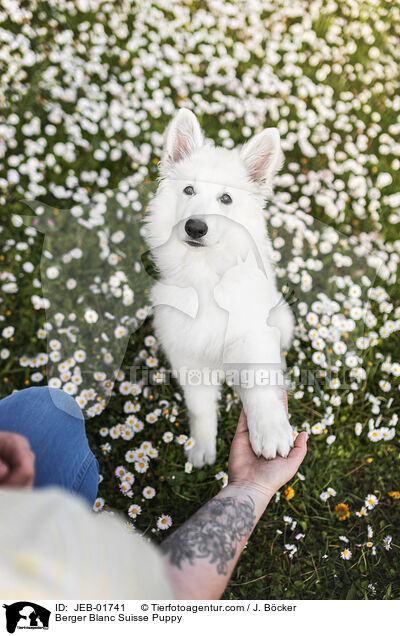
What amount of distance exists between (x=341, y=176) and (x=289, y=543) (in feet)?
8.94

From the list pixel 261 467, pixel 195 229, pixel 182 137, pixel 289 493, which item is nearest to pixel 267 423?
pixel 261 467

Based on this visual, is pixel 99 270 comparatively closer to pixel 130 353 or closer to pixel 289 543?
pixel 130 353

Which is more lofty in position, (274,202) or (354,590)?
(274,202)

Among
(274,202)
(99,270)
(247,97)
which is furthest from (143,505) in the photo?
(247,97)

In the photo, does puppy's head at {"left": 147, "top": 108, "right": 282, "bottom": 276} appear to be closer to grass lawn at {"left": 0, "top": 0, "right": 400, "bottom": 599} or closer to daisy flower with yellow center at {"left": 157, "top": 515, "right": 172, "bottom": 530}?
grass lawn at {"left": 0, "top": 0, "right": 400, "bottom": 599}

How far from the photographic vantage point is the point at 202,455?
2.46 m

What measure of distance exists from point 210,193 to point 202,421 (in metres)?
1.25

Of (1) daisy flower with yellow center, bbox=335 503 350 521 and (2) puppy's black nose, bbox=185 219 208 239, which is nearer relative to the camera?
(2) puppy's black nose, bbox=185 219 208 239

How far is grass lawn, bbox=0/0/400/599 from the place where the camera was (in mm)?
2359

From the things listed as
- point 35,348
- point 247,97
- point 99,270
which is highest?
point 247,97

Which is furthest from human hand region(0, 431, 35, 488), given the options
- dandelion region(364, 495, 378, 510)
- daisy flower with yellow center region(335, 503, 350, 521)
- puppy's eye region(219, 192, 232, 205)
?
dandelion region(364, 495, 378, 510)

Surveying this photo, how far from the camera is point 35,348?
2.78 meters
